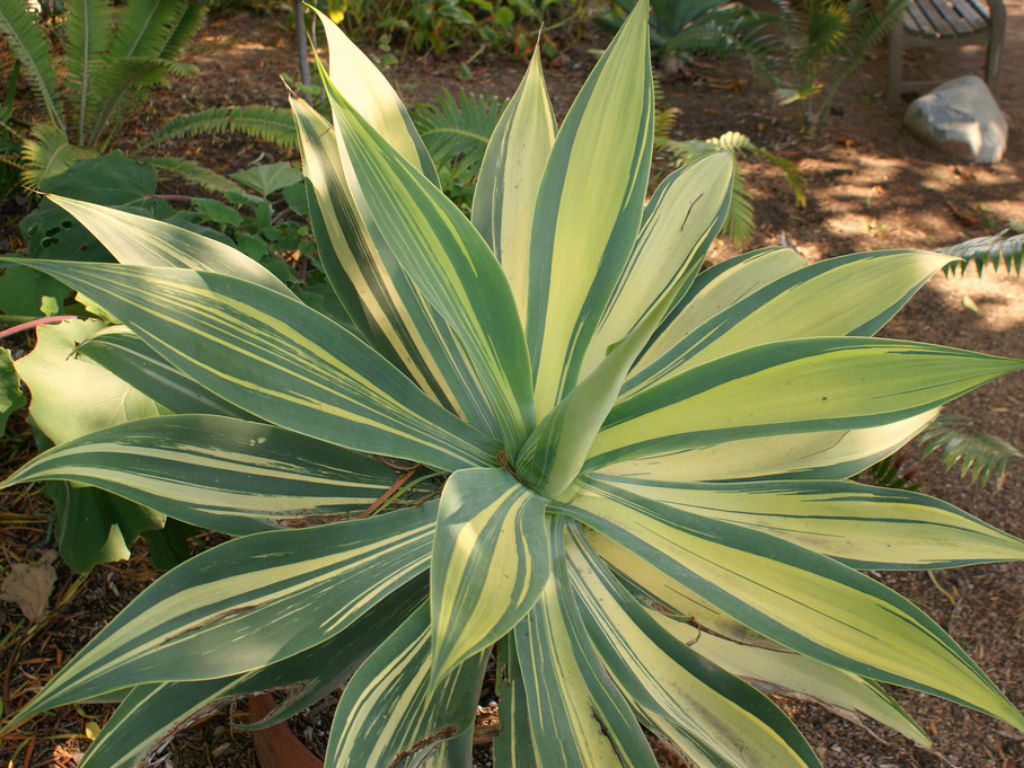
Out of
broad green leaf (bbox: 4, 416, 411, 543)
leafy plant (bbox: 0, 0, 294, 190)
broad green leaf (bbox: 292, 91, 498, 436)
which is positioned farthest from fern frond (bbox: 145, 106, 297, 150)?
broad green leaf (bbox: 4, 416, 411, 543)

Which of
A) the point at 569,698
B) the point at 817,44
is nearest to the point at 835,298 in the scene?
the point at 569,698

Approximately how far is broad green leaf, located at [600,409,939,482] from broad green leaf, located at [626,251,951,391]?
0.43 feet

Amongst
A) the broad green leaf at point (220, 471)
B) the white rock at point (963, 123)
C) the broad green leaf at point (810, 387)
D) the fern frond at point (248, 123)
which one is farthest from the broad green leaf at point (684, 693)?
the white rock at point (963, 123)

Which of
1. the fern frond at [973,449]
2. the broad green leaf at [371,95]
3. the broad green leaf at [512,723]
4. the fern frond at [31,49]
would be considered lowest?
the fern frond at [973,449]

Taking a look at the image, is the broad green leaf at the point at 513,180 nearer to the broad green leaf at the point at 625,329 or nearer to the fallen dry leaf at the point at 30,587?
the broad green leaf at the point at 625,329

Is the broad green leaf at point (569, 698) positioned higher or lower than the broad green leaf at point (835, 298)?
lower

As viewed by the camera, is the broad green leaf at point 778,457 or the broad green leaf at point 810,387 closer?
the broad green leaf at point 810,387

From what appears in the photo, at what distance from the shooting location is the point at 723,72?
4.50 metres

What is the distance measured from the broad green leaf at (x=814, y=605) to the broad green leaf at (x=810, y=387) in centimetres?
12

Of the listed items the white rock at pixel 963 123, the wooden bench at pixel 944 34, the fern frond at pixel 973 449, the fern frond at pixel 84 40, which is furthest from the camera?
the wooden bench at pixel 944 34

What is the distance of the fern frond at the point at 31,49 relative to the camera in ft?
8.13

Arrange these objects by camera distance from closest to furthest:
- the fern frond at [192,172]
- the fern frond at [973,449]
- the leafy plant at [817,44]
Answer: the fern frond at [973,449]
the fern frond at [192,172]
the leafy plant at [817,44]

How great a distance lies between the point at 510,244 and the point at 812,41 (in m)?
3.18

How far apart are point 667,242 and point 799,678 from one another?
61 cm
